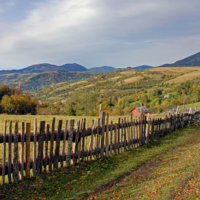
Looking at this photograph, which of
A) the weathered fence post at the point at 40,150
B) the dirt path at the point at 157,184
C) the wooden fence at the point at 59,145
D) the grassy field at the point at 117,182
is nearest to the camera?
the dirt path at the point at 157,184

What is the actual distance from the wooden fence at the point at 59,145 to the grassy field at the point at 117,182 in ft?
1.22

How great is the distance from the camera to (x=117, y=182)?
262 inches

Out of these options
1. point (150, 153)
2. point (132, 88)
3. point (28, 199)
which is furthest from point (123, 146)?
point (132, 88)

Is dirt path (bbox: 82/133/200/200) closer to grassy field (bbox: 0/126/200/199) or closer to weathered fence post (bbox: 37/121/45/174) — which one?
grassy field (bbox: 0/126/200/199)

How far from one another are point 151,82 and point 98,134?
192203mm

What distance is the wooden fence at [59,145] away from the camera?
19.8 feet

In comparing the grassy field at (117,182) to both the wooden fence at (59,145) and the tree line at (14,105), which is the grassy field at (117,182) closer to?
the wooden fence at (59,145)

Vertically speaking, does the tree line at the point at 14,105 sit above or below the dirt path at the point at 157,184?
below

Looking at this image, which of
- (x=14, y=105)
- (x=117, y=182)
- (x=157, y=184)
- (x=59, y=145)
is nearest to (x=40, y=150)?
(x=59, y=145)

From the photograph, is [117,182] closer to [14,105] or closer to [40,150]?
[40,150]

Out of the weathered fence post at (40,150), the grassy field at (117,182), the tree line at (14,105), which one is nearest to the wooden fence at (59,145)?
the weathered fence post at (40,150)

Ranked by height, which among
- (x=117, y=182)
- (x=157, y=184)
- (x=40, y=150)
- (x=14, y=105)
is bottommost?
(x=14, y=105)

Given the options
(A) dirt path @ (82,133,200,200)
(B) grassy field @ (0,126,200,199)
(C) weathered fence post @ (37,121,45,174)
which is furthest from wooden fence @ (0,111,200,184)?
(A) dirt path @ (82,133,200,200)

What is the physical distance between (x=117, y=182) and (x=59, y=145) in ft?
8.29
